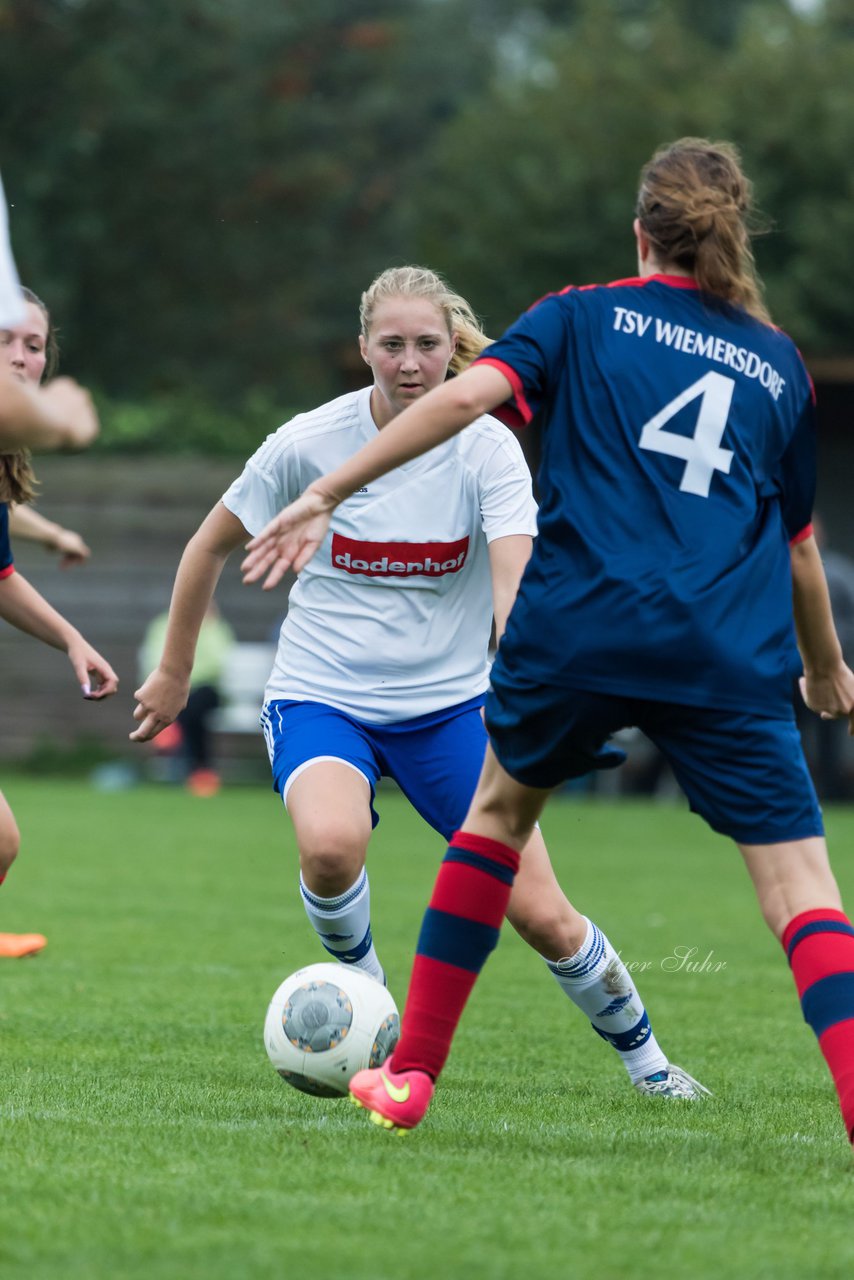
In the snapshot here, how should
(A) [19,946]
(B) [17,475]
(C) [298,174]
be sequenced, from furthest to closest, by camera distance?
(C) [298,174] → (A) [19,946] → (B) [17,475]

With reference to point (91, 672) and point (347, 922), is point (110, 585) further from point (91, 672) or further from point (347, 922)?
point (347, 922)

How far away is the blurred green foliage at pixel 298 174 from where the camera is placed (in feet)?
88.8

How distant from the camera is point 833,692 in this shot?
424cm

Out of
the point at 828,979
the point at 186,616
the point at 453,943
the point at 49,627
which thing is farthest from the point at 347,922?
the point at 828,979

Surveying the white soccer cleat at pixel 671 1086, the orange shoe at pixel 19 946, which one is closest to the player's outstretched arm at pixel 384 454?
the white soccer cleat at pixel 671 1086

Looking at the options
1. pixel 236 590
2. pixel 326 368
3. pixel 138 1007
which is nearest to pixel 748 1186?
pixel 138 1007

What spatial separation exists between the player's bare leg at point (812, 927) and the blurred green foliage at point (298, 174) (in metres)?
21.3

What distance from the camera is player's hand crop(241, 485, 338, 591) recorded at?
142 inches

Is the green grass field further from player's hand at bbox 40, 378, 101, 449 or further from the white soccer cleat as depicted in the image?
player's hand at bbox 40, 378, 101, 449

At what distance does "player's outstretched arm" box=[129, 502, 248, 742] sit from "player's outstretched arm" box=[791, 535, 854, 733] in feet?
5.04

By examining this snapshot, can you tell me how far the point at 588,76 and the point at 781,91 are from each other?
10.0 ft

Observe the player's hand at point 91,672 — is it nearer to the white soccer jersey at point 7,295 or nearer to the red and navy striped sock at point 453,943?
the red and navy striped sock at point 453,943

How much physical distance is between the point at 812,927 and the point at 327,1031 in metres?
1.22

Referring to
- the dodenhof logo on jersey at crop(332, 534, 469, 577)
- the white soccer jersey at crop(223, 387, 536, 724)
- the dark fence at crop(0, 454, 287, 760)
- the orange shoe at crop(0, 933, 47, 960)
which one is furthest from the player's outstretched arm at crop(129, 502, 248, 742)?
Result: the dark fence at crop(0, 454, 287, 760)
